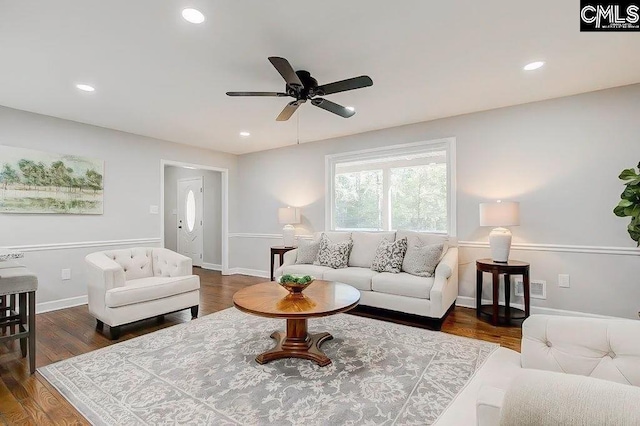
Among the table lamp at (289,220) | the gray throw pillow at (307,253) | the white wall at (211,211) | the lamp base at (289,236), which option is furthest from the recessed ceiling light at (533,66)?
the white wall at (211,211)

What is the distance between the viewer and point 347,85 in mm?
2369

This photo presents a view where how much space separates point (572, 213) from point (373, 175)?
2.49 meters

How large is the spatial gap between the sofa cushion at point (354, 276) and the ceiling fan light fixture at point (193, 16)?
9.43ft

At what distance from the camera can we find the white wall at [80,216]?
12.2ft

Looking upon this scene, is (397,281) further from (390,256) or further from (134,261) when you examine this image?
(134,261)

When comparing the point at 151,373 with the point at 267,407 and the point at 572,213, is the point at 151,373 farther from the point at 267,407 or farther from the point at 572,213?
the point at 572,213

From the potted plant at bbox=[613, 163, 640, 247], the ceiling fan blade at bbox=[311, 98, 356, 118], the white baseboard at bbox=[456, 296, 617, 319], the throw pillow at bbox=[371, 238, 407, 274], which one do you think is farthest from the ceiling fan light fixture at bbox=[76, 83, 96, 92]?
the potted plant at bbox=[613, 163, 640, 247]

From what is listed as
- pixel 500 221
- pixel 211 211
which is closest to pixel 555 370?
pixel 500 221

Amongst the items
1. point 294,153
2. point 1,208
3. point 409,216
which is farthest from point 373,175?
point 1,208

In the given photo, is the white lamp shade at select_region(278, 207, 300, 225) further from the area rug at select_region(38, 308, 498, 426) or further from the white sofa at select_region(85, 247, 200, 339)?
the area rug at select_region(38, 308, 498, 426)

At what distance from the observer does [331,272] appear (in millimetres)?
3865

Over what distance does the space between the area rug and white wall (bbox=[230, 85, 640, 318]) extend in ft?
4.94

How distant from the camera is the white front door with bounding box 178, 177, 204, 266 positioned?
7.02 metres

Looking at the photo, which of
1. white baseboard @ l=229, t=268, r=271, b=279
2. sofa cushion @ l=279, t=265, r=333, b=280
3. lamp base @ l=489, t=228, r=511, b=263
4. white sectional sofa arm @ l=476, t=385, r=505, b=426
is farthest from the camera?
white baseboard @ l=229, t=268, r=271, b=279
